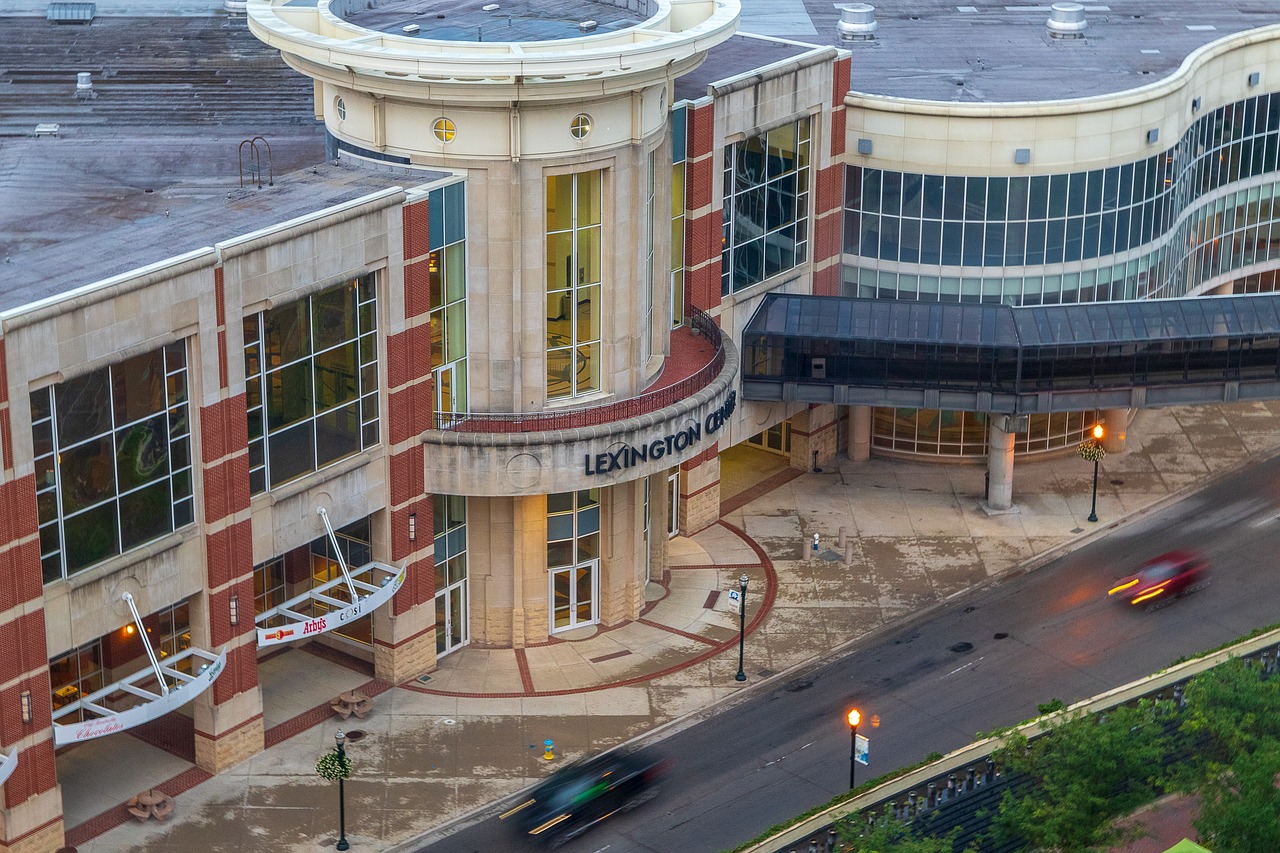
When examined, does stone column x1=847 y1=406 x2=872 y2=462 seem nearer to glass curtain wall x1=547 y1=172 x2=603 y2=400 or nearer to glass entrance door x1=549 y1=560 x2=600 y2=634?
glass entrance door x1=549 y1=560 x2=600 y2=634

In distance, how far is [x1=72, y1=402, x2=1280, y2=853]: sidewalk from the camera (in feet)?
221

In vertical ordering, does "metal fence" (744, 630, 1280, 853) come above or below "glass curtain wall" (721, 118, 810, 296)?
below

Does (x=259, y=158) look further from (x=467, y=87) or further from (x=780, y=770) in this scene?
(x=780, y=770)

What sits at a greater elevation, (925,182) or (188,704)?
(925,182)

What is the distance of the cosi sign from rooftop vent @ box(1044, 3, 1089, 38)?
26.3 m

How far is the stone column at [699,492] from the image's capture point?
84.2 m

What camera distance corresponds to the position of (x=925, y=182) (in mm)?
85750

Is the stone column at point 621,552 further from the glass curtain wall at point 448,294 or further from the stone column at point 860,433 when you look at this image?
the stone column at point 860,433

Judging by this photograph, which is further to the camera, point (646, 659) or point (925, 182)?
point (925, 182)

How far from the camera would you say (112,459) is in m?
62.4

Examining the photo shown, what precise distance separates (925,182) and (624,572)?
19.5 metres

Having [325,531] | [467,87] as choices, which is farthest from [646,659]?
[467,87]

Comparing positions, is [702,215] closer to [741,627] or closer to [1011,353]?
[1011,353]

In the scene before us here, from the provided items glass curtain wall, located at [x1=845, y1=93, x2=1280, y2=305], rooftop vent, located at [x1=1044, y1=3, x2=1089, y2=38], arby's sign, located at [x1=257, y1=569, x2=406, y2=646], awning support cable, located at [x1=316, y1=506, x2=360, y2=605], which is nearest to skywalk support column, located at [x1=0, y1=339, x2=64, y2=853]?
arby's sign, located at [x1=257, y1=569, x2=406, y2=646]
